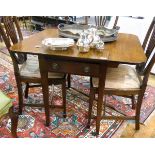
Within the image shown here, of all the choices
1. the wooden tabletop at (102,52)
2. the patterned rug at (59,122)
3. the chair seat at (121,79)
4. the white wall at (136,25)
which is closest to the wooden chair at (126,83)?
the chair seat at (121,79)

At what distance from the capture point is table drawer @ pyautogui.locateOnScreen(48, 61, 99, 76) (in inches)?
56.1

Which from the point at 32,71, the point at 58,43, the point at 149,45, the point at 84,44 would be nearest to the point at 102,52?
the point at 84,44

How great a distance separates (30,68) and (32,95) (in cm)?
58

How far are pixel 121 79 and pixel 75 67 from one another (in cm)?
43

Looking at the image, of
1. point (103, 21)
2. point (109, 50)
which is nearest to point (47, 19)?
point (103, 21)

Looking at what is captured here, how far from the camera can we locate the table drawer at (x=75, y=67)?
4.67ft

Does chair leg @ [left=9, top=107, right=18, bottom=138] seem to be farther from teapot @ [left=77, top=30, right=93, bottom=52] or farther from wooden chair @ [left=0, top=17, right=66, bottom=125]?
teapot @ [left=77, top=30, right=93, bottom=52]

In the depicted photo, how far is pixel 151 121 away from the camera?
193 cm

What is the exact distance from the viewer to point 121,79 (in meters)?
1.64

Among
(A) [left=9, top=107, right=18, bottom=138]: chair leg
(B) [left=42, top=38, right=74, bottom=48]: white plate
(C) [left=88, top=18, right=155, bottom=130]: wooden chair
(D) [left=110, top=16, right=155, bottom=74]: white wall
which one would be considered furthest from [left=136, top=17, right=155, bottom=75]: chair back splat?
(A) [left=9, top=107, right=18, bottom=138]: chair leg

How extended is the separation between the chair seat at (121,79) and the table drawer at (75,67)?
0.20 metres

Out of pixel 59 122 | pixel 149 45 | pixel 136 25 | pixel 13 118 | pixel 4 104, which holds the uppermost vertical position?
pixel 149 45

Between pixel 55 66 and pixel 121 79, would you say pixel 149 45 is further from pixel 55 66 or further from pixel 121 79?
pixel 55 66
